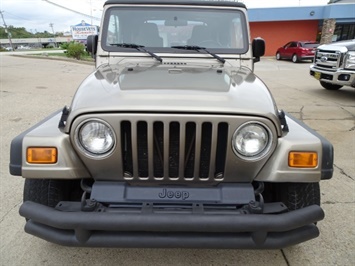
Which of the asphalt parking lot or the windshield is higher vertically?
the windshield

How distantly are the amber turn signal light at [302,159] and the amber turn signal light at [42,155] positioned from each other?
1469mm

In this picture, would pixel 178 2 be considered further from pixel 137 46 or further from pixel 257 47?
pixel 257 47

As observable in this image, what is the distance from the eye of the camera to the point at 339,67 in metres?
7.82

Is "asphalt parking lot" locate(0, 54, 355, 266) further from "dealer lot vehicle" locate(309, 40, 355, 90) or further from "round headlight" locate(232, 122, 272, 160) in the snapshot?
"dealer lot vehicle" locate(309, 40, 355, 90)

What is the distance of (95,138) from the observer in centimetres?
183

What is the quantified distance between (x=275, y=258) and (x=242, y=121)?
1.29m

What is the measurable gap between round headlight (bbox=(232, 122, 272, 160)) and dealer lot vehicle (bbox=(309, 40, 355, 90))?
22.6 ft

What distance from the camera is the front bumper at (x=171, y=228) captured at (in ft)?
5.49

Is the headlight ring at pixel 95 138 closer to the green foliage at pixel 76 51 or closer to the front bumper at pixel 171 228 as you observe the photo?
the front bumper at pixel 171 228

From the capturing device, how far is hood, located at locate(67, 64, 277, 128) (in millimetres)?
1782

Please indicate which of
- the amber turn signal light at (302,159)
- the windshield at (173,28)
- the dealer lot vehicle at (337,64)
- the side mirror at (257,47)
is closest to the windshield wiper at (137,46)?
the windshield at (173,28)

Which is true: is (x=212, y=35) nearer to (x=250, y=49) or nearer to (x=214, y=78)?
(x=250, y=49)

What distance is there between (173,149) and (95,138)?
18.9 inches

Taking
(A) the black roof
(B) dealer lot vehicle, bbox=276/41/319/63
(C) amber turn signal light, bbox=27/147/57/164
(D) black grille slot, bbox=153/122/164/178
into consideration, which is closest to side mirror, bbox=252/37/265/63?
(A) the black roof
